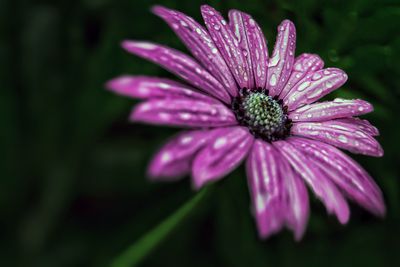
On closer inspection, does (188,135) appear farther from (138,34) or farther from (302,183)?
(138,34)

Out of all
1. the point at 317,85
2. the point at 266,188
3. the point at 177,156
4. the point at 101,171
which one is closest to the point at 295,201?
the point at 266,188

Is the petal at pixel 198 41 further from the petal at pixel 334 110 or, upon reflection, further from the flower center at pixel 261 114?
the petal at pixel 334 110

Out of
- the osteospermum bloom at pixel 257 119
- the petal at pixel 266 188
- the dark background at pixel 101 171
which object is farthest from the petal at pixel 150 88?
the dark background at pixel 101 171

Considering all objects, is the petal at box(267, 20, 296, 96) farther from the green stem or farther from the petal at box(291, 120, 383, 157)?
the green stem

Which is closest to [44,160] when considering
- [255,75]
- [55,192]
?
[55,192]

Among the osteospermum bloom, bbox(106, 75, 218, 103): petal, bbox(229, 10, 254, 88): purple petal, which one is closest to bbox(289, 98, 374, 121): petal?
the osteospermum bloom

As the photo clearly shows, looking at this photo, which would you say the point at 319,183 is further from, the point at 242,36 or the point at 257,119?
the point at 242,36
